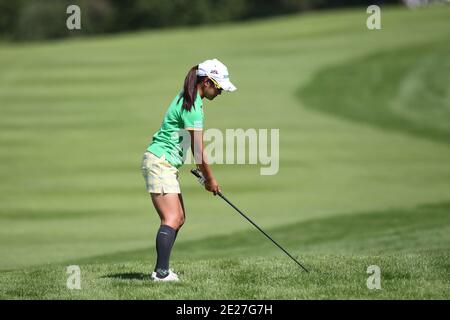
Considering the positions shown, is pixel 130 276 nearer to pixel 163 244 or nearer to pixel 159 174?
pixel 163 244

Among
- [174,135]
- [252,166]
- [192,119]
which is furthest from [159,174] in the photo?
[252,166]

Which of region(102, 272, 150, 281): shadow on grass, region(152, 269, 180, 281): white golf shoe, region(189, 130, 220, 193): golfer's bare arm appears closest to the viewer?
region(189, 130, 220, 193): golfer's bare arm

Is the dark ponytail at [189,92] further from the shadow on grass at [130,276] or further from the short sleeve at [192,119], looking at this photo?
the shadow on grass at [130,276]

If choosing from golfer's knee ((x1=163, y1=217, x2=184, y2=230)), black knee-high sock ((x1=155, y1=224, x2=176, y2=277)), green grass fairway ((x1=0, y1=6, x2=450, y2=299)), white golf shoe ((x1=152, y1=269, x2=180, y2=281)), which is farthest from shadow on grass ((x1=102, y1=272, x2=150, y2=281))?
golfer's knee ((x1=163, y1=217, x2=184, y2=230))

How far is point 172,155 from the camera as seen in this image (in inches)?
376

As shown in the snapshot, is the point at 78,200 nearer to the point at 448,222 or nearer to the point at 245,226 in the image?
the point at 245,226

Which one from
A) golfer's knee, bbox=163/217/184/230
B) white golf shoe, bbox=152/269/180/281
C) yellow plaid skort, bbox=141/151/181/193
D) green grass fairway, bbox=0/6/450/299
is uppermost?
yellow plaid skort, bbox=141/151/181/193

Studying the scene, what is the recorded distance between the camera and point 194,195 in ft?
68.3

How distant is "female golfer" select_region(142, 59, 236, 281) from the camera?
9430 mm

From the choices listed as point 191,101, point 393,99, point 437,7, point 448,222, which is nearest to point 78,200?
point 448,222

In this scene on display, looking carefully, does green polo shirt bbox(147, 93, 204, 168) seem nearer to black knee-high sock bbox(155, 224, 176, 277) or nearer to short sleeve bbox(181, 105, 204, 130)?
short sleeve bbox(181, 105, 204, 130)

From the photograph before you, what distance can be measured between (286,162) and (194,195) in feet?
11.6

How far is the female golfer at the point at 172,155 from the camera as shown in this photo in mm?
9430

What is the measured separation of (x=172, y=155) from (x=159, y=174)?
23cm
